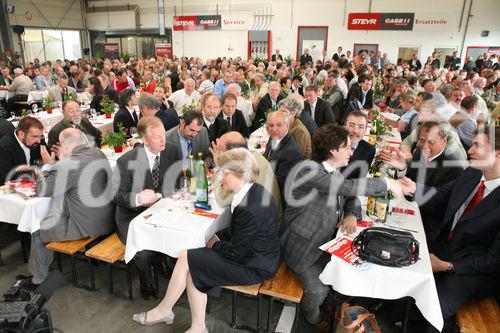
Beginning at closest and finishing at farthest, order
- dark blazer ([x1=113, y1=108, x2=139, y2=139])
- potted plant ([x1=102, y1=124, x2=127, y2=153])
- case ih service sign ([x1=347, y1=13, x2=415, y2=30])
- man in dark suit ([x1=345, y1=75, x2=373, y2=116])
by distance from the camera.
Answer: potted plant ([x1=102, y1=124, x2=127, y2=153]) → dark blazer ([x1=113, y1=108, x2=139, y2=139]) → man in dark suit ([x1=345, y1=75, x2=373, y2=116]) → case ih service sign ([x1=347, y1=13, x2=415, y2=30])

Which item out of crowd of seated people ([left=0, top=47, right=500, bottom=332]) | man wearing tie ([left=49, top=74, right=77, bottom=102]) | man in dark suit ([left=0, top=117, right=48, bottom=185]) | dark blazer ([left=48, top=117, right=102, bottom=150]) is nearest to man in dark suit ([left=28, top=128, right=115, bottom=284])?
crowd of seated people ([left=0, top=47, right=500, bottom=332])

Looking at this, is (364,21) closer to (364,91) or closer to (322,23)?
(322,23)

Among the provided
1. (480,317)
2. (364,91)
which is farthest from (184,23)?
(480,317)

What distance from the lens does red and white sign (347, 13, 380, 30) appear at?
14.3 metres

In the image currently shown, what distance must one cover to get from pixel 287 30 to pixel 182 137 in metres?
13.4

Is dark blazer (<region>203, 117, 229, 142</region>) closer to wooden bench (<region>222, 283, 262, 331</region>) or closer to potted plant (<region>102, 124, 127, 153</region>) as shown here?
potted plant (<region>102, 124, 127, 153</region>)

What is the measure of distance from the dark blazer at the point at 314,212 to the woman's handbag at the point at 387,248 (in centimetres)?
26

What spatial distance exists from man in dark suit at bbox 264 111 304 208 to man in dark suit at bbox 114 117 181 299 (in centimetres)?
102

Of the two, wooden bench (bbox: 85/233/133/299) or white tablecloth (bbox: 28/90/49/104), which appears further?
white tablecloth (bbox: 28/90/49/104)

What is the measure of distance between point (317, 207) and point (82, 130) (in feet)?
11.5

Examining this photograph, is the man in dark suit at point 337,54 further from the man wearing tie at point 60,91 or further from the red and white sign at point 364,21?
the man wearing tie at point 60,91

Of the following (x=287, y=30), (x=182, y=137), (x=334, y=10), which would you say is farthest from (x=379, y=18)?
(x=182, y=137)

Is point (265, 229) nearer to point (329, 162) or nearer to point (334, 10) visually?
point (329, 162)

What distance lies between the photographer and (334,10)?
14898mm
